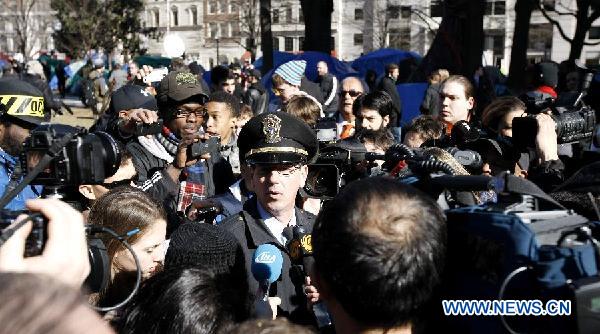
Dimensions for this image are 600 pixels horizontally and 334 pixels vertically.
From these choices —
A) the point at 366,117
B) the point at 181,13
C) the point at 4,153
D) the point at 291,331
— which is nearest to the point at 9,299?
the point at 291,331

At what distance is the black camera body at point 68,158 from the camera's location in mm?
2047

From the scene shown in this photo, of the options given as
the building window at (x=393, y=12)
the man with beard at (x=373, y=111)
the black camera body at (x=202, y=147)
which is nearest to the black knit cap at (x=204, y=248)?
the black camera body at (x=202, y=147)

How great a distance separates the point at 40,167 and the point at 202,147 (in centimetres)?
210

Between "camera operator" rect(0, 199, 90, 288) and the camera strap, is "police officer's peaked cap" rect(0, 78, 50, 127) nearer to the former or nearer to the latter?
the camera strap

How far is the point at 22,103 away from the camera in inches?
166

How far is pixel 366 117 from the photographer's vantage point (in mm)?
6098

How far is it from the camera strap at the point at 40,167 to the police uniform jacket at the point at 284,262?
101 cm

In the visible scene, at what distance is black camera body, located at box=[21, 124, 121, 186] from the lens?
205 cm

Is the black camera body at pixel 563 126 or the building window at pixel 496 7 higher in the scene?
the building window at pixel 496 7

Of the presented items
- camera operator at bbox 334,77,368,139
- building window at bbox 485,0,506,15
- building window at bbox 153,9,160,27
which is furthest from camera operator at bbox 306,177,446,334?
building window at bbox 153,9,160,27

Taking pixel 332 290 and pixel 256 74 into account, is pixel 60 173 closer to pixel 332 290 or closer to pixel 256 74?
pixel 332 290

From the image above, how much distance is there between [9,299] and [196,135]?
2993 millimetres

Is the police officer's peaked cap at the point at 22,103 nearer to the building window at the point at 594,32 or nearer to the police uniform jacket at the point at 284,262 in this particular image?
the police uniform jacket at the point at 284,262

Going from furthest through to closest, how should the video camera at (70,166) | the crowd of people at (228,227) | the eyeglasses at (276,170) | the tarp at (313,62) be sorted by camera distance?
the tarp at (313,62)
the eyeglasses at (276,170)
the video camera at (70,166)
the crowd of people at (228,227)
